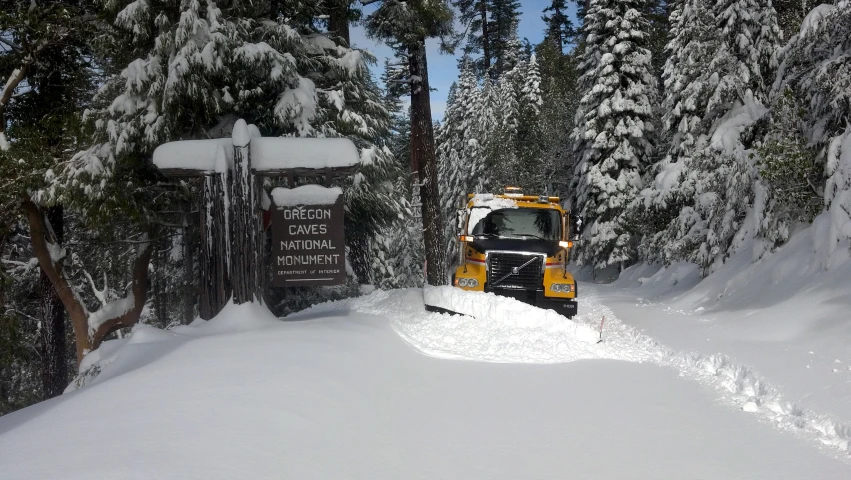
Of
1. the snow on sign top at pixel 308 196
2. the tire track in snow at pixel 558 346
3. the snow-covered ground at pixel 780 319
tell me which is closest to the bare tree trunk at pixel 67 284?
the tire track in snow at pixel 558 346

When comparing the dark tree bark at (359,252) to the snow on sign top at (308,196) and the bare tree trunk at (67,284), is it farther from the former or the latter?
the snow on sign top at (308,196)

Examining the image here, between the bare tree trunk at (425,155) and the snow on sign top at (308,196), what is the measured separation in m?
8.70

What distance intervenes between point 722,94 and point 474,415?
16716 millimetres

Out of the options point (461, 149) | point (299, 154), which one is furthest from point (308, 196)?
point (461, 149)

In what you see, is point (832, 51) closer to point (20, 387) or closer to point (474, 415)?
point (474, 415)

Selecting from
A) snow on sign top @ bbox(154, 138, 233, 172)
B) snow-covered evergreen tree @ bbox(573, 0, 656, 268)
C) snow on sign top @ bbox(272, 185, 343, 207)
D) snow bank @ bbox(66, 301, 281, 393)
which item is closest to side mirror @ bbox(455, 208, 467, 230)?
snow on sign top @ bbox(272, 185, 343, 207)

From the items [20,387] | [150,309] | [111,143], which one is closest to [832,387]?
[111,143]

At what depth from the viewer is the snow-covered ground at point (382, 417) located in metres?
3.77

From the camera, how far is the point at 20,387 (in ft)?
99.6

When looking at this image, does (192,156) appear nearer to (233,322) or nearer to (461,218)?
(233,322)

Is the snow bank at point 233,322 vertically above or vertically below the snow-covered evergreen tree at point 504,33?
below

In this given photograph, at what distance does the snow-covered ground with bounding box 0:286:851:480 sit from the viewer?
3766 mm

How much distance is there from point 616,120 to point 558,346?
2138 cm

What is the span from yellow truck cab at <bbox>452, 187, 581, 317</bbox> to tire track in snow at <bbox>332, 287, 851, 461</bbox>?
116 cm
